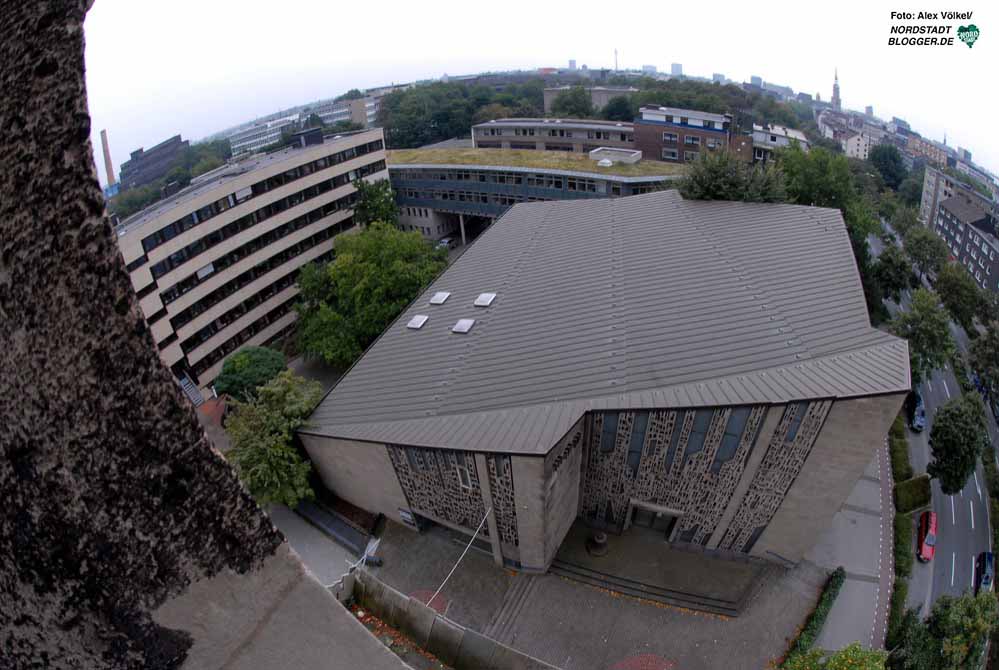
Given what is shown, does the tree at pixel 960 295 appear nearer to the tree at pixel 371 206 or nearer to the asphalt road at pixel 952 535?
the asphalt road at pixel 952 535

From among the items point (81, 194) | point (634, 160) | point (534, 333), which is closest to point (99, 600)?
point (81, 194)

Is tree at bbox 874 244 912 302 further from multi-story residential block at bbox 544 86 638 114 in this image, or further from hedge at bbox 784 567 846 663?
multi-story residential block at bbox 544 86 638 114

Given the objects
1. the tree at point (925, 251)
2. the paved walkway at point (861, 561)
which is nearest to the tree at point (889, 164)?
the tree at point (925, 251)

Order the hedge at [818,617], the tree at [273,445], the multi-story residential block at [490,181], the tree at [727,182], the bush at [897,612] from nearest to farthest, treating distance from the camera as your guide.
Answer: the hedge at [818,617], the bush at [897,612], the tree at [273,445], the tree at [727,182], the multi-story residential block at [490,181]

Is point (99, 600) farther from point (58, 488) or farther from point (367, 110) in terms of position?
point (367, 110)

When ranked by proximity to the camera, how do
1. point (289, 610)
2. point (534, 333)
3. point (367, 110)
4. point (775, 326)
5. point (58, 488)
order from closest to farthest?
point (58, 488), point (289, 610), point (775, 326), point (534, 333), point (367, 110)

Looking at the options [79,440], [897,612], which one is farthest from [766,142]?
[79,440]

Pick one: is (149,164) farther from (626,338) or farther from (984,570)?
(984,570)
